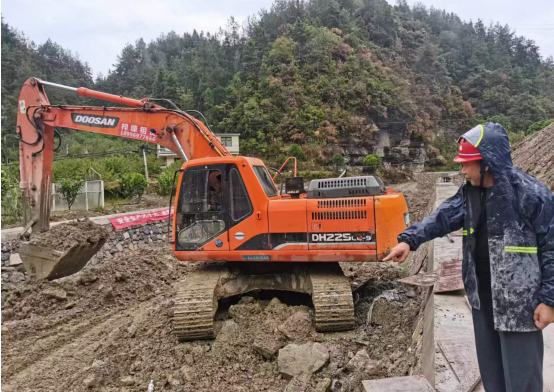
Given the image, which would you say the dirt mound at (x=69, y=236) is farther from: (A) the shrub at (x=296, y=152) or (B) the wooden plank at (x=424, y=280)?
(A) the shrub at (x=296, y=152)

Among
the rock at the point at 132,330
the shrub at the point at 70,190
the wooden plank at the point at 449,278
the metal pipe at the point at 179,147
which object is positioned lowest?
the rock at the point at 132,330

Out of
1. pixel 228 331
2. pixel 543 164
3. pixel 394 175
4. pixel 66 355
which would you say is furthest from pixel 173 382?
pixel 394 175

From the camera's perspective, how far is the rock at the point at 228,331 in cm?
451

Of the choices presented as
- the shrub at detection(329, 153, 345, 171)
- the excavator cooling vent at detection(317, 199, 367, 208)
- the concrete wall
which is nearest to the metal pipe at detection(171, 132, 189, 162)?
the excavator cooling vent at detection(317, 199, 367, 208)

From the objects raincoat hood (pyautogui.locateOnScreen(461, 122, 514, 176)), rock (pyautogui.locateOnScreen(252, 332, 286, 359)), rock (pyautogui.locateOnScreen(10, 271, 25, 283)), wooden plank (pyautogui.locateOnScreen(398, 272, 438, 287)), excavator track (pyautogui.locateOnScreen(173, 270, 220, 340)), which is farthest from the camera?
rock (pyautogui.locateOnScreen(10, 271, 25, 283))

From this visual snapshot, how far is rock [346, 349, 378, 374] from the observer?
144 inches

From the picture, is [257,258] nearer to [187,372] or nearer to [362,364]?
[187,372]

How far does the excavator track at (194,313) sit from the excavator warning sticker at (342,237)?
130cm

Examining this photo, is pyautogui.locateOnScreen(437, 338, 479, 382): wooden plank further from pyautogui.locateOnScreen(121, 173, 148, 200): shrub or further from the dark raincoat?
pyautogui.locateOnScreen(121, 173, 148, 200): shrub

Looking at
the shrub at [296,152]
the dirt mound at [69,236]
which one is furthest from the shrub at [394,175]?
the dirt mound at [69,236]

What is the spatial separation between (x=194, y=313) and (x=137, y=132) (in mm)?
3251

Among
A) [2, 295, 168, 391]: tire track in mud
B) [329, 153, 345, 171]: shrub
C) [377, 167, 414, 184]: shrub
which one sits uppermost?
[329, 153, 345, 171]: shrub

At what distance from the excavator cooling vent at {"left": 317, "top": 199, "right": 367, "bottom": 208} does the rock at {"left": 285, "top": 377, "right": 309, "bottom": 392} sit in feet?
6.08

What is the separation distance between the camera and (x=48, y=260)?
642cm
